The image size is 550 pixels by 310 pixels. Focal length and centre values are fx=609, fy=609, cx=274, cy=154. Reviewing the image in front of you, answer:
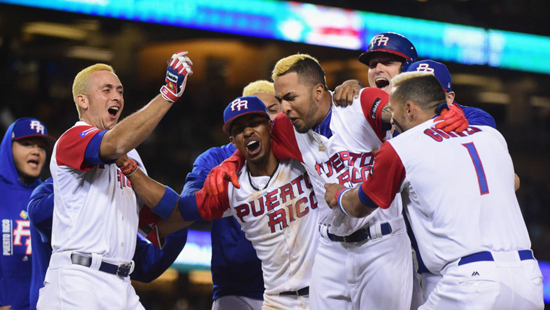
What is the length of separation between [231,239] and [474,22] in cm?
958

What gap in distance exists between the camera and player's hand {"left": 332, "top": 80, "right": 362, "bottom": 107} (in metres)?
3.72

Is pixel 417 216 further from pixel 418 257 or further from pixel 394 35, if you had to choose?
pixel 394 35

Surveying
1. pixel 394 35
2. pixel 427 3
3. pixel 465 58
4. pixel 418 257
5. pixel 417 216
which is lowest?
pixel 418 257

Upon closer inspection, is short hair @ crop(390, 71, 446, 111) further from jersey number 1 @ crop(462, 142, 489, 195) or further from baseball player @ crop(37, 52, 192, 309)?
baseball player @ crop(37, 52, 192, 309)

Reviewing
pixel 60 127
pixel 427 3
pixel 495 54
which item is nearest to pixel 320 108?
pixel 60 127

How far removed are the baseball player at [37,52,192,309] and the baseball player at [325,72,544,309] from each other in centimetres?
122

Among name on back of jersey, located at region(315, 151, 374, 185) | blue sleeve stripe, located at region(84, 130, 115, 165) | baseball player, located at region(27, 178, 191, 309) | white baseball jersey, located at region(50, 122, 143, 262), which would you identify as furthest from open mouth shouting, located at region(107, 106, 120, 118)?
name on back of jersey, located at region(315, 151, 374, 185)

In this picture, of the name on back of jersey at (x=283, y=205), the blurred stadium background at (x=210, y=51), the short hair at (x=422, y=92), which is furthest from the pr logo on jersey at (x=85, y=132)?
the blurred stadium background at (x=210, y=51)

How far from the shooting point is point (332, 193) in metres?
3.42

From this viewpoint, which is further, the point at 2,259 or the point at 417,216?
the point at 2,259

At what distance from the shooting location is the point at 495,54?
12727mm

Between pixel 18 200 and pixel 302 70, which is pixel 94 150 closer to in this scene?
pixel 302 70

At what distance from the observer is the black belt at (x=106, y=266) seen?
329cm

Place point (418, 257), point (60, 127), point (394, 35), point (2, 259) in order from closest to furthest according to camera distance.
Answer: point (418, 257), point (394, 35), point (2, 259), point (60, 127)
